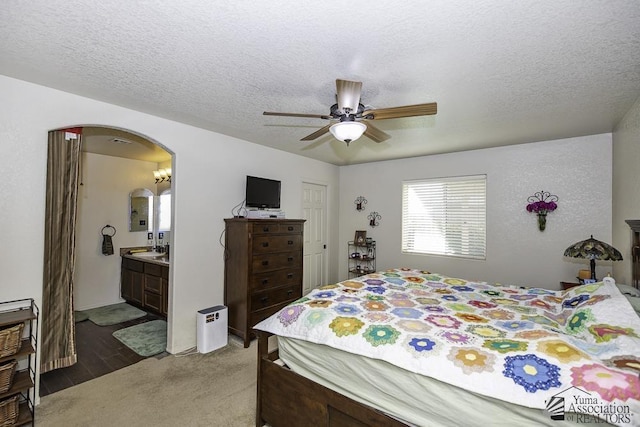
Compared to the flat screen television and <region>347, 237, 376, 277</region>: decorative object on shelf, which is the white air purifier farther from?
<region>347, 237, 376, 277</region>: decorative object on shelf

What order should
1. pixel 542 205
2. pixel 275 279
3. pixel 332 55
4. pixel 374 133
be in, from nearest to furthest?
1. pixel 332 55
2. pixel 374 133
3. pixel 542 205
4. pixel 275 279

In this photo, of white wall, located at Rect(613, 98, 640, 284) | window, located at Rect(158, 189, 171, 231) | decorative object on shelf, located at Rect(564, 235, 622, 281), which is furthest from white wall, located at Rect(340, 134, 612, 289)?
window, located at Rect(158, 189, 171, 231)

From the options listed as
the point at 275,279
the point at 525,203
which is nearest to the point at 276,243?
the point at 275,279

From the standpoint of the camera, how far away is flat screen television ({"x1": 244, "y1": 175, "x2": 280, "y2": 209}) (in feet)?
12.6

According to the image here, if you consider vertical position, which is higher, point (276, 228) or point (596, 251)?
point (276, 228)

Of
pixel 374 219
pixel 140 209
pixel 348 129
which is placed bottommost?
pixel 374 219

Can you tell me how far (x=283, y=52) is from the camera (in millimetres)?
1768

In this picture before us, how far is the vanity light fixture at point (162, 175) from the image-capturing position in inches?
198

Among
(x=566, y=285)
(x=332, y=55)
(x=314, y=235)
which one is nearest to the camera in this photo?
(x=332, y=55)

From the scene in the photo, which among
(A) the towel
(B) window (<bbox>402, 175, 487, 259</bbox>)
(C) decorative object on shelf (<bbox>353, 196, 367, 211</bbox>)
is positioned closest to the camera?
(B) window (<bbox>402, 175, 487, 259</bbox>)

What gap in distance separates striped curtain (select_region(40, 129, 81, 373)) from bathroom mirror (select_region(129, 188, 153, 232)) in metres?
2.66

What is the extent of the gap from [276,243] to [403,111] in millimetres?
2366

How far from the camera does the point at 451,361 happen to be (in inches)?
53.9

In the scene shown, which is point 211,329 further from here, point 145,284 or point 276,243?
point 145,284
